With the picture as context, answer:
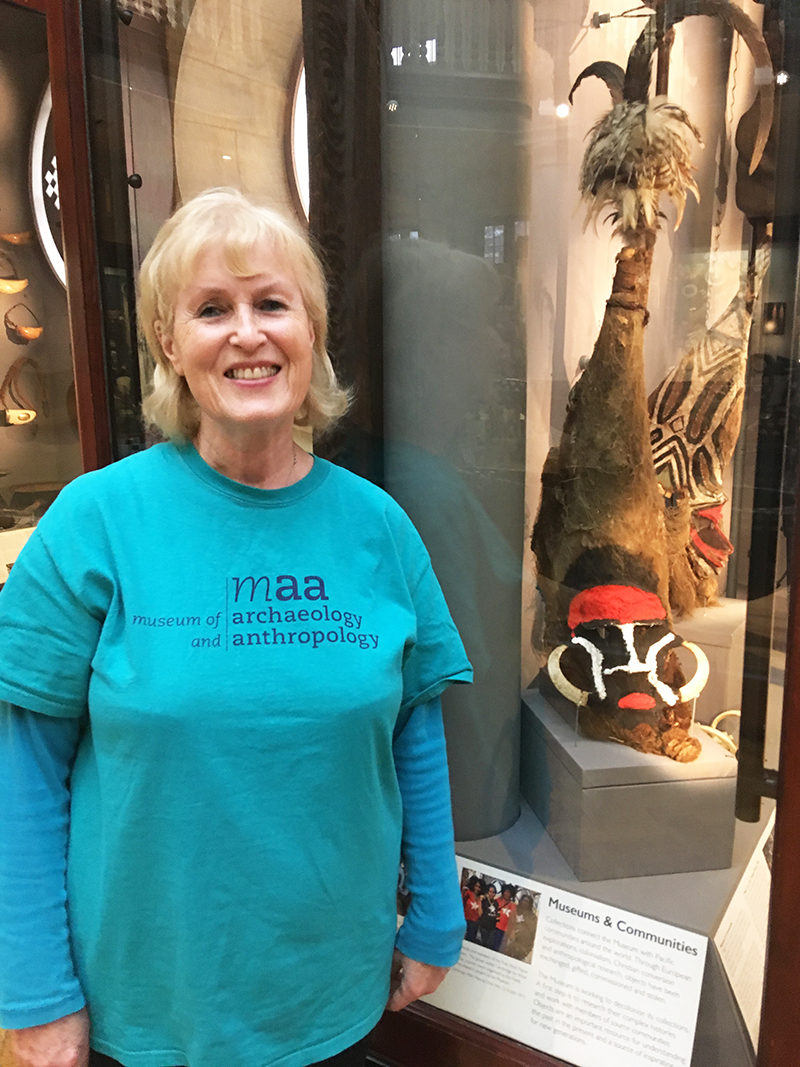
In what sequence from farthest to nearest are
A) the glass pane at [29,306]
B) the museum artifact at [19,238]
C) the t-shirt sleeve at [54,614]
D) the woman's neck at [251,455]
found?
the museum artifact at [19,238]
the glass pane at [29,306]
the woman's neck at [251,455]
the t-shirt sleeve at [54,614]

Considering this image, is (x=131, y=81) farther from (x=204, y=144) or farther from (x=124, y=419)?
(x=124, y=419)

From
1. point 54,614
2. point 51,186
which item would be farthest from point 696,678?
point 51,186

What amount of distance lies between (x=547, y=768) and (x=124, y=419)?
3.82 feet

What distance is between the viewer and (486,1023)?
5.03ft

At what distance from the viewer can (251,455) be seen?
990mm

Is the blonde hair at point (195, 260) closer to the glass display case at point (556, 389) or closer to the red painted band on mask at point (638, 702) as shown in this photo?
the glass display case at point (556, 389)

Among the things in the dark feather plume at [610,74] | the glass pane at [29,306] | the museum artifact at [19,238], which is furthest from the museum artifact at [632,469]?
the museum artifact at [19,238]

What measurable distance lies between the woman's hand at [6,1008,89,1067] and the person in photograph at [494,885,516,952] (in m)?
0.85

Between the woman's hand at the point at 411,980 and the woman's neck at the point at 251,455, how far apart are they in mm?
725

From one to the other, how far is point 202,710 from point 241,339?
43cm

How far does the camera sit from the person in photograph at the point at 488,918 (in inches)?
61.4

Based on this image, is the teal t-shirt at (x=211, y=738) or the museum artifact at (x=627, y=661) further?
the museum artifact at (x=627, y=661)

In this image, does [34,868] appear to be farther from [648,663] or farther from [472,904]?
[648,663]

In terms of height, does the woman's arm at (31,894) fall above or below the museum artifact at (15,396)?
below
